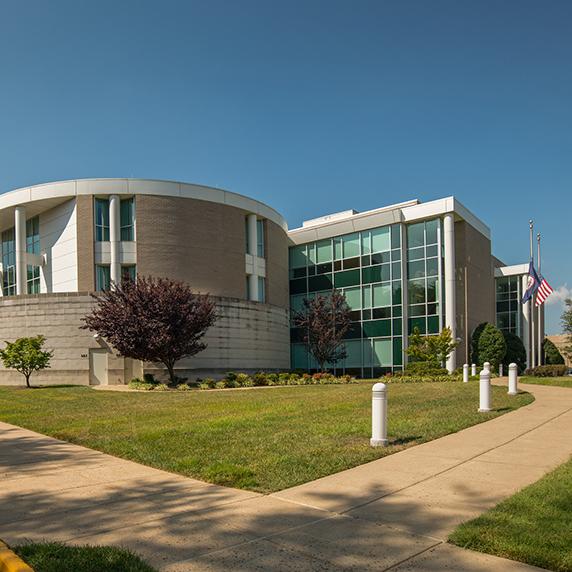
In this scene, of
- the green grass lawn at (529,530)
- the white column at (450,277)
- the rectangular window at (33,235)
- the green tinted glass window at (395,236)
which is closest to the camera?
the green grass lawn at (529,530)

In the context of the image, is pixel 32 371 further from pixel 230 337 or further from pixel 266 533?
pixel 266 533

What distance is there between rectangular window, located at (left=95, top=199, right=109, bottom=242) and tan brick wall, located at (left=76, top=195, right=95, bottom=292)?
0.37 m

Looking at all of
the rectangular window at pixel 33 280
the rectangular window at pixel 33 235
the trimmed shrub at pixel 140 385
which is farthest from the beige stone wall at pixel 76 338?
the rectangular window at pixel 33 235

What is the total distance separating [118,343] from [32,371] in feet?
21.9

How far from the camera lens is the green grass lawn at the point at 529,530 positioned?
4.45 meters

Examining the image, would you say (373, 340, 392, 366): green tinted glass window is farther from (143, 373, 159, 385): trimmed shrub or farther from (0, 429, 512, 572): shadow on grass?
(0, 429, 512, 572): shadow on grass

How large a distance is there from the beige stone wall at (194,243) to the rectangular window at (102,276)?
6.70 feet

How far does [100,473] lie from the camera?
776 centimetres

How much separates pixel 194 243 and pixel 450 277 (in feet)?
52.2

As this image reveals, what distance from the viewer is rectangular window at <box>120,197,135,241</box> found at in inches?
1350

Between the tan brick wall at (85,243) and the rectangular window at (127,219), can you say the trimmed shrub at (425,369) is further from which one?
the tan brick wall at (85,243)

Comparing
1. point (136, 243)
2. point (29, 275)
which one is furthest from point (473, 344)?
point (29, 275)

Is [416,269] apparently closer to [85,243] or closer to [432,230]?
[432,230]

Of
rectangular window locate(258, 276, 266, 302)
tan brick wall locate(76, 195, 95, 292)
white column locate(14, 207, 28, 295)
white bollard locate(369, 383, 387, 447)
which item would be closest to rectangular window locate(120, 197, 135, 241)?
tan brick wall locate(76, 195, 95, 292)
